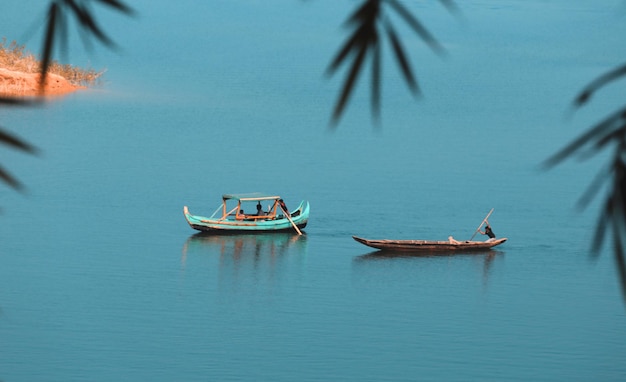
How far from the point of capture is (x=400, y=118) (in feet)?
179

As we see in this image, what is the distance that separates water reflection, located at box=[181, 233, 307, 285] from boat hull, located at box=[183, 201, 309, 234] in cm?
18

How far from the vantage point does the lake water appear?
2048 centimetres

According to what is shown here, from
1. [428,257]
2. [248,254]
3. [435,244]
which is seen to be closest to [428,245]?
[435,244]

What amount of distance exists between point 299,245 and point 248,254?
4.13 feet

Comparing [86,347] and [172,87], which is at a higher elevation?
[172,87]

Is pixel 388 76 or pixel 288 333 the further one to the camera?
pixel 388 76

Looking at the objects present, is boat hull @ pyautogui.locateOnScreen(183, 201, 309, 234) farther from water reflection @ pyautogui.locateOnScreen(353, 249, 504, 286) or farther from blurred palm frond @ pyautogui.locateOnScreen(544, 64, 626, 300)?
blurred palm frond @ pyautogui.locateOnScreen(544, 64, 626, 300)

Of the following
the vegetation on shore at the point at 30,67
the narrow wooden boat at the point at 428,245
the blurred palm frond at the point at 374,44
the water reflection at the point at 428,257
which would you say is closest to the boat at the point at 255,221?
the water reflection at the point at 428,257

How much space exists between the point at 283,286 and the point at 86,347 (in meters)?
6.22

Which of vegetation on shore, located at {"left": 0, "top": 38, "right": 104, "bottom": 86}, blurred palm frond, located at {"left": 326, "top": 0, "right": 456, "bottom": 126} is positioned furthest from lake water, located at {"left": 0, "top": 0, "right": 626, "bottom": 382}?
vegetation on shore, located at {"left": 0, "top": 38, "right": 104, "bottom": 86}

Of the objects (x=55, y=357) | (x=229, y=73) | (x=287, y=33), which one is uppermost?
(x=287, y=33)

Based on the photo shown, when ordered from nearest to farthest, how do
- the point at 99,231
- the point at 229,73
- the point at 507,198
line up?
the point at 99,231, the point at 507,198, the point at 229,73

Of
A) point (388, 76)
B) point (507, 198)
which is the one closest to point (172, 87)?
point (388, 76)

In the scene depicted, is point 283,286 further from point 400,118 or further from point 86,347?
point 400,118
